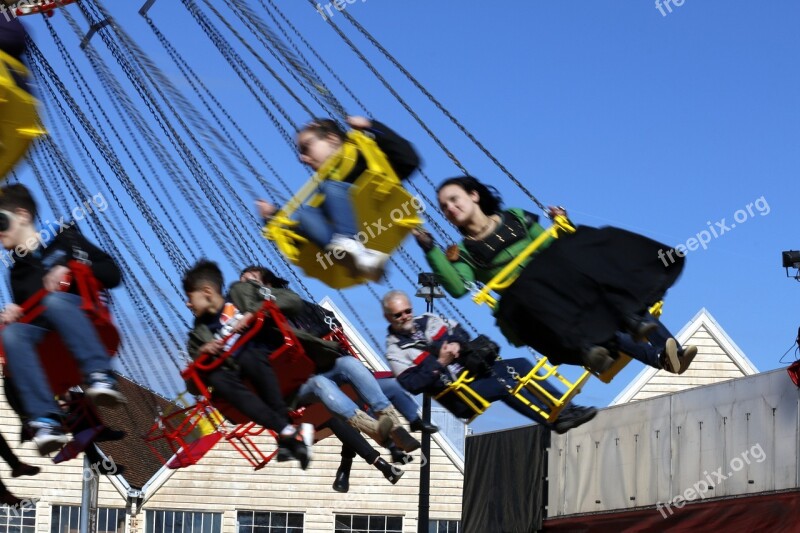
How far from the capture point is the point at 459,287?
10.9m

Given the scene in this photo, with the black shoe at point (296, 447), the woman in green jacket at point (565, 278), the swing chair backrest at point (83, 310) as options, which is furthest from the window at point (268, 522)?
the black shoe at point (296, 447)

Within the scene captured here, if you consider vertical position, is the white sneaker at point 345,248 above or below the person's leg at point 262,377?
above

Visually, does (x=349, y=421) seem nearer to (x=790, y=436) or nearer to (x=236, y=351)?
(x=236, y=351)

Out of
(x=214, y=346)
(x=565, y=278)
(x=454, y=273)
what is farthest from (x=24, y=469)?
(x=565, y=278)

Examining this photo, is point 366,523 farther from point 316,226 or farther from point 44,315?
point 44,315

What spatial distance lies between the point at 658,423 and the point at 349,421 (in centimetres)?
998

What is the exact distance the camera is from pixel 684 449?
19734mm

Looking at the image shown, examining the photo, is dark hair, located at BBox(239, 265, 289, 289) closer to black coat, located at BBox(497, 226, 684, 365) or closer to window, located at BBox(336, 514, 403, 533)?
black coat, located at BBox(497, 226, 684, 365)

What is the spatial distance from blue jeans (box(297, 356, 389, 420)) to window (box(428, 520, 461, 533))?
819 inches

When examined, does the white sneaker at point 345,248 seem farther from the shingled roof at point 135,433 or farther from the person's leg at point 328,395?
the shingled roof at point 135,433

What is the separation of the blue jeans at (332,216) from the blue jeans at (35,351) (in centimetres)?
171

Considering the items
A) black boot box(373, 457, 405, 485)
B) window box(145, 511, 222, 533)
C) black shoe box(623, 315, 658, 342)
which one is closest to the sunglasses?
black boot box(373, 457, 405, 485)

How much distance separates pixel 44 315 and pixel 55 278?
269 mm

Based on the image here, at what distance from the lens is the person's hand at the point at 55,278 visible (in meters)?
9.77
